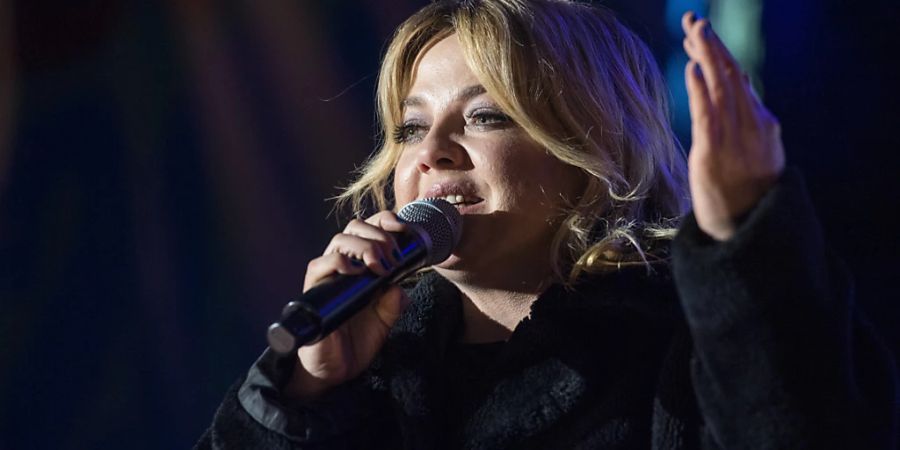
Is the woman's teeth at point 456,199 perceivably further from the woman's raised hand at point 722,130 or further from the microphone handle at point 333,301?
the woman's raised hand at point 722,130

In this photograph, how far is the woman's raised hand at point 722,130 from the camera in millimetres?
932

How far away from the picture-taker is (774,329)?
94cm

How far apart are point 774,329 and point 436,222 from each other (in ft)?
1.52

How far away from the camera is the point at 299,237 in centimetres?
230

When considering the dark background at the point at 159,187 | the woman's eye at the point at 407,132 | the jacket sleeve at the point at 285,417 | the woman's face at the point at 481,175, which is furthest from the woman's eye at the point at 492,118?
the dark background at the point at 159,187

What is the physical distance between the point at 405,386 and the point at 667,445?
42cm

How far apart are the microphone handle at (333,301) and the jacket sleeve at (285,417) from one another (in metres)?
0.28

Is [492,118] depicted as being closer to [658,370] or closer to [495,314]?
[495,314]

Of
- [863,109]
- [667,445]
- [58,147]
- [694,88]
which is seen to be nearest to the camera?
[694,88]

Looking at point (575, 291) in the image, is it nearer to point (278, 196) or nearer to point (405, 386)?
point (405, 386)

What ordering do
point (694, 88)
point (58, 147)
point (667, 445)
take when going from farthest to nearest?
point (58, 147), point (667, 445), point (694, 88)

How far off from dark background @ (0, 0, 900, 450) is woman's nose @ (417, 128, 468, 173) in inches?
33.0

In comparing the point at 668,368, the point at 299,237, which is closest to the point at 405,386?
the point at 668,368

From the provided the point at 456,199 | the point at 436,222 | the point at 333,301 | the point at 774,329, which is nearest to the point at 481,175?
the point at 456,199
